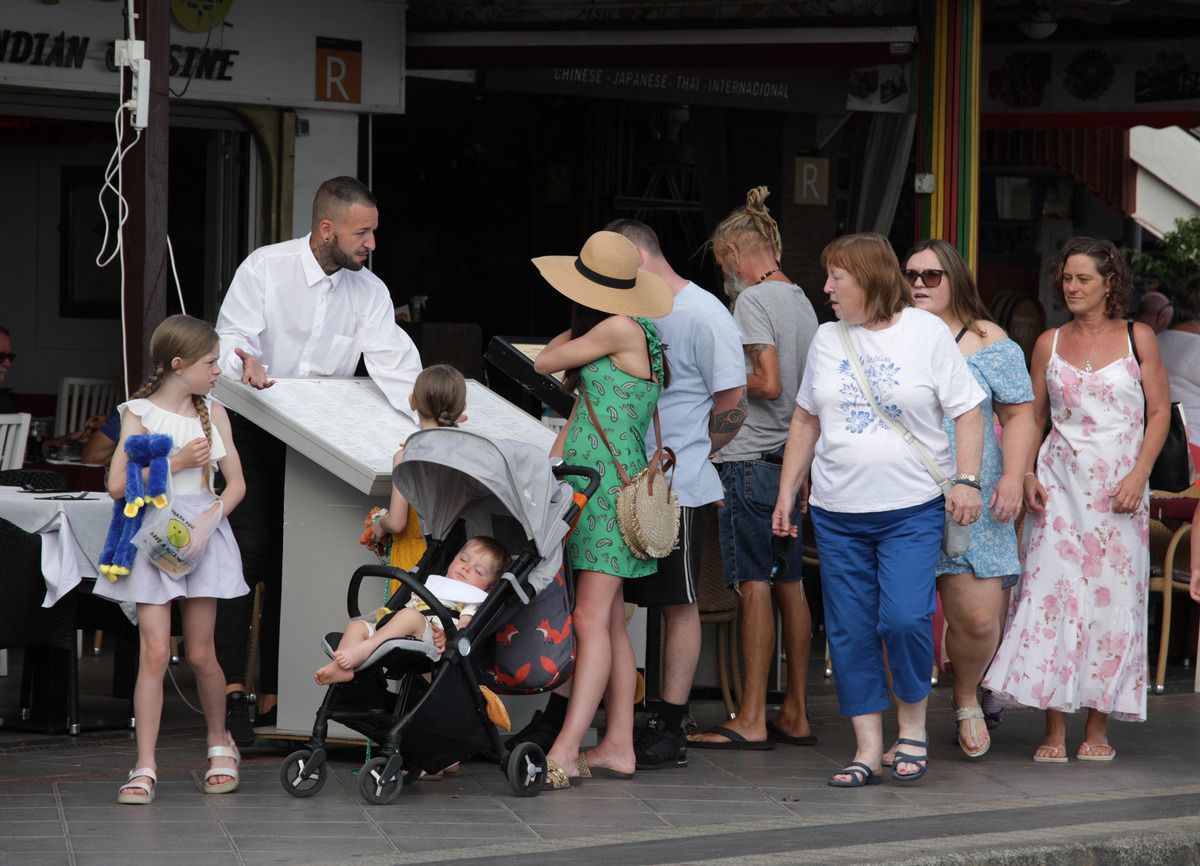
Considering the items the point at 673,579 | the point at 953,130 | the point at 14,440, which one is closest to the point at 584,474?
the point at 673,579

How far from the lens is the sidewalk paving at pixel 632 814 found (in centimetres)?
496

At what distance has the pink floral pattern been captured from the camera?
6.41 meters

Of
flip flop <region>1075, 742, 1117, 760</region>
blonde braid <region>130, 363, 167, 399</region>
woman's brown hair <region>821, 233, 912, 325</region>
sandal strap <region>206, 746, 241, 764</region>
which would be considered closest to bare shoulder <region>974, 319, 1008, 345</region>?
woman's brown hair <region>821, 233, 912, 325</region>

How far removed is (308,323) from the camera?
6535 mm

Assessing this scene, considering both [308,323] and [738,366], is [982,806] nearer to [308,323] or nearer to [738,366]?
[738,366]

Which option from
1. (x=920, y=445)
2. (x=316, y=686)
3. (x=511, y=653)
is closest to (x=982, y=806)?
(x=920, y=445)

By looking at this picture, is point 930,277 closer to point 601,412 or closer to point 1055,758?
point 601,412

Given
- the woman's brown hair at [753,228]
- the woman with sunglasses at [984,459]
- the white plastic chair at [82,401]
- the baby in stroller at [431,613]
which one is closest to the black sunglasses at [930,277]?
the woman with sunglasses at [984,459]

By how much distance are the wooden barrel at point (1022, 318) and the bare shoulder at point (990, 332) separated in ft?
18.2

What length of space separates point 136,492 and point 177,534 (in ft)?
0.57

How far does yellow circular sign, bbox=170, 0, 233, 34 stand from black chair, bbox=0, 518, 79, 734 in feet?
14.4

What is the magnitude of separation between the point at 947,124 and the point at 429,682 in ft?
16.0

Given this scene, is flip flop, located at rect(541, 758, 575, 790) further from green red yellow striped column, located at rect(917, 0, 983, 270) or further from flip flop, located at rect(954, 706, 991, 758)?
green red yellow striped column, located at rect(917, 0, 983, 270)

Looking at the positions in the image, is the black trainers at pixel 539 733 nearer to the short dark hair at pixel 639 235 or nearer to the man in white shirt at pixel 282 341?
the man in white shirt at pixel 282 341
